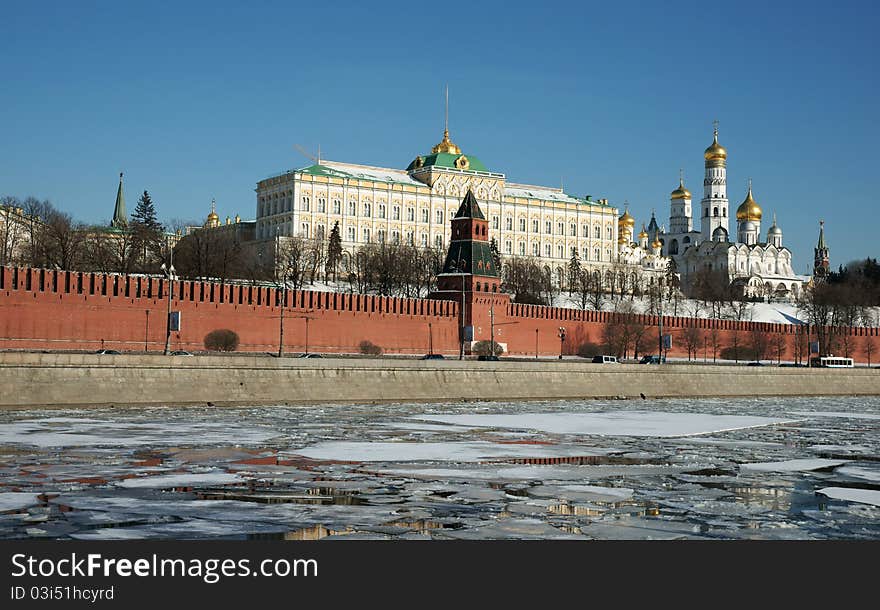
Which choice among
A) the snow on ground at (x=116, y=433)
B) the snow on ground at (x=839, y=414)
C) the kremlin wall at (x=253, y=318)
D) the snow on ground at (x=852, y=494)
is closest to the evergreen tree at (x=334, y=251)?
the kremlin wall at (x=253, y=318)

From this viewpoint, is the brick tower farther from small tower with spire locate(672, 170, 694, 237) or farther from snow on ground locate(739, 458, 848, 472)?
small tower with spire locate(672, 170, 694, 237)

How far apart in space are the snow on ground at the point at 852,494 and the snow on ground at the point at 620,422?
7.60m

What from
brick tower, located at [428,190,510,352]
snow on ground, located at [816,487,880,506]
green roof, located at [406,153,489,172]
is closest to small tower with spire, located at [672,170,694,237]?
green roof, located at [406,153,489,172]

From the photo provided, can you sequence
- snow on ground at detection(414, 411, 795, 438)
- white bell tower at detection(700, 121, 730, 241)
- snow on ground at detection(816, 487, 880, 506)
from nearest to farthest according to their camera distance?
snow on ground at detection(816, 487, 880, 506) → snow on ground at detection(414, 411, 795, 438) → white bell tower at detection(700, 121, 730, 241)

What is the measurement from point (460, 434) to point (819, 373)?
2689 centimetres

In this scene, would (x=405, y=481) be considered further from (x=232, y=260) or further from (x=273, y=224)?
(x=273, y=224)

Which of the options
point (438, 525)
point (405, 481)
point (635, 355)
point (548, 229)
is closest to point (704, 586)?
point (438, 525)

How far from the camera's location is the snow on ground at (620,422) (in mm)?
22578

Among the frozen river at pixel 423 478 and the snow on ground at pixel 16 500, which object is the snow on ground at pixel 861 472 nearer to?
the frozen river at pixel 423 478

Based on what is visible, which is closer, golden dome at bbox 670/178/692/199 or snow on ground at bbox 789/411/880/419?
snow on ground at bbox 789/411/880/419

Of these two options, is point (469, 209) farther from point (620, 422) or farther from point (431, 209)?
point (431, 209)

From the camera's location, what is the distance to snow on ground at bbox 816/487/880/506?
13.0 m

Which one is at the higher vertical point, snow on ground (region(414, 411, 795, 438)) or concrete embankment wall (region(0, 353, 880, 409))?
concrete embankment wall (region(0, 353, 880, 409))

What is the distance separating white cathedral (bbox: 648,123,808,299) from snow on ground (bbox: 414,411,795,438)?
253ft
